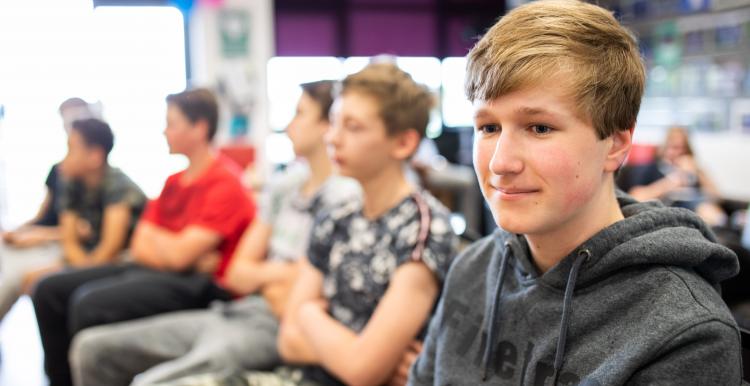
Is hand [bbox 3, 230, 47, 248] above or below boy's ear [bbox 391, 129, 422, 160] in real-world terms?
below

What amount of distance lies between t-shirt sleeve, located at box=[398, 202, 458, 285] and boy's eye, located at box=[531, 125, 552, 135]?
589mm

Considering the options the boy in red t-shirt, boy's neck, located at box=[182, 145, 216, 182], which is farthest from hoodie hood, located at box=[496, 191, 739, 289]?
boy's neck, located at box=[182, 145, 216, 182]

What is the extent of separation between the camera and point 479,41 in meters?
0.95

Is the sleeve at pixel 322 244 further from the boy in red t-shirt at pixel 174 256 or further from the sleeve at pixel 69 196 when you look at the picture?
the sleeve at pixel 69 196

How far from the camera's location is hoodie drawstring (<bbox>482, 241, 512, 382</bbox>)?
1.00 meters

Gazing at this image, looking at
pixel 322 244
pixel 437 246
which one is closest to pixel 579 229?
pixel 437 246

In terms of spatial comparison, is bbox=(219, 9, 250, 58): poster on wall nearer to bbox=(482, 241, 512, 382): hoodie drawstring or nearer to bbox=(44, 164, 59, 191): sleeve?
bbox=(44, 164, 59, 191): sleeve

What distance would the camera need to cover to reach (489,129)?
94 cm

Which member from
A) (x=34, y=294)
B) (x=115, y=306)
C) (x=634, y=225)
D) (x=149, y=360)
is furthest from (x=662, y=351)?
(x=34, y=294)

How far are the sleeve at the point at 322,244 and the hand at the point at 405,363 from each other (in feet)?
1.09

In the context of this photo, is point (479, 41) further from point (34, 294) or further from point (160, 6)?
point (160, 6)

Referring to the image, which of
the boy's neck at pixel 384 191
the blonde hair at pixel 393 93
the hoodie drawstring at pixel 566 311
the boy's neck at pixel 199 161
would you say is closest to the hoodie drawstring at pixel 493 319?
the hoodie drawstring at pixel 566 311

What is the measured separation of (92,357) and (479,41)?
1.72 metres

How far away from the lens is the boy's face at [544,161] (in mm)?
846
